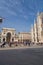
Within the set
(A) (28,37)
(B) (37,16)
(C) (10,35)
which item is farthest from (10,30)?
(B) (37,16)

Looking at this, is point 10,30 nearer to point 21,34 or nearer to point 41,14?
point 21,34

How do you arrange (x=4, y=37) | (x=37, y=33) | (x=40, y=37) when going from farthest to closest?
(x=4, y=37), (x=37, y=33), (x=40, y=37)

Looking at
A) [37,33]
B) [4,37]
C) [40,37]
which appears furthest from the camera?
[4,37]

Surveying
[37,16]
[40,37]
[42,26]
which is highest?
[37,16]

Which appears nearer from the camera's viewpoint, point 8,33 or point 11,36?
point 11,36

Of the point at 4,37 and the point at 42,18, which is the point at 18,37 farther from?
the point at 42,18

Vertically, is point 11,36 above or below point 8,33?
below

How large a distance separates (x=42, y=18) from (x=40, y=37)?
12.2 metres

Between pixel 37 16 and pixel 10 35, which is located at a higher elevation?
pixel 37 16

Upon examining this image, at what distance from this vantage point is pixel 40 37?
320 feet

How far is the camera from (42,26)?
99000mm

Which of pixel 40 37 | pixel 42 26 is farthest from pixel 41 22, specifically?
pixel 40 37

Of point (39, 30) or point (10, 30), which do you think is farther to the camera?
point (10, 30)

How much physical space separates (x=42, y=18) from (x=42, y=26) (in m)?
5.66
